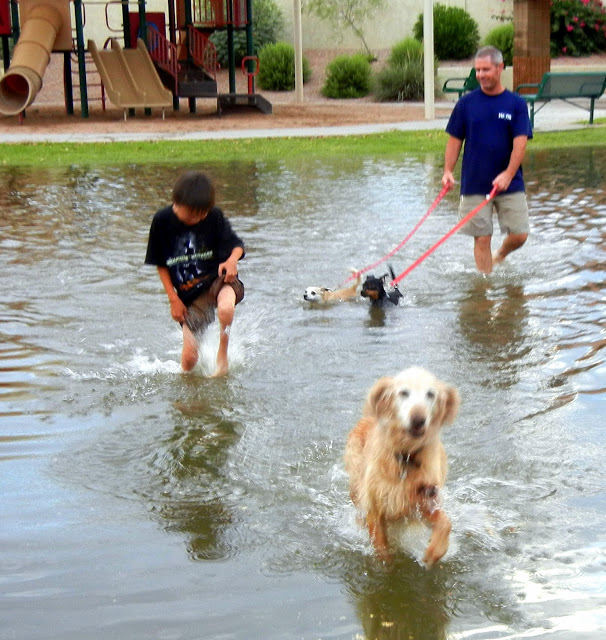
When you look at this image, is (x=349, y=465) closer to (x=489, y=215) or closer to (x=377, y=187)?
(x=489, y=215)

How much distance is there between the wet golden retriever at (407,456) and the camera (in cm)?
378

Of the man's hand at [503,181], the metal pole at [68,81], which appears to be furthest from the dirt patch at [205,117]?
the man's hand at [503,181]

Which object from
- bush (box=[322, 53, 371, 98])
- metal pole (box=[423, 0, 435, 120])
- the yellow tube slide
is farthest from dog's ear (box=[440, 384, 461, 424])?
bush (box=[322, 53, 371, 98])

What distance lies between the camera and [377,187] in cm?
1402

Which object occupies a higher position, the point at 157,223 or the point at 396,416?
the point at 157,223

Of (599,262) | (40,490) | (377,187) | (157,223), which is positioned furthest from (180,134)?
(40,490)

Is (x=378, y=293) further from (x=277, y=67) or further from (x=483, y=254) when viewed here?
(x=277, y=67)

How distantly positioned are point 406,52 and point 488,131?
24.3 metres

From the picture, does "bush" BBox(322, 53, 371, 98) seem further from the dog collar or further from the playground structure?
the dog collar

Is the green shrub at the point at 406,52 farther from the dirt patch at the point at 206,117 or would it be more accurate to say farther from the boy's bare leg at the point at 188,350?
the boy's bare leg at the point at 188,350

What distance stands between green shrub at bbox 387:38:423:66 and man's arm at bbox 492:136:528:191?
2363 cm

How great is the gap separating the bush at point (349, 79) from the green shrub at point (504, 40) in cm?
485

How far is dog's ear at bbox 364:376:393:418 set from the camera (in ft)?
12.6

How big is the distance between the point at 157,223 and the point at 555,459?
2738mm
